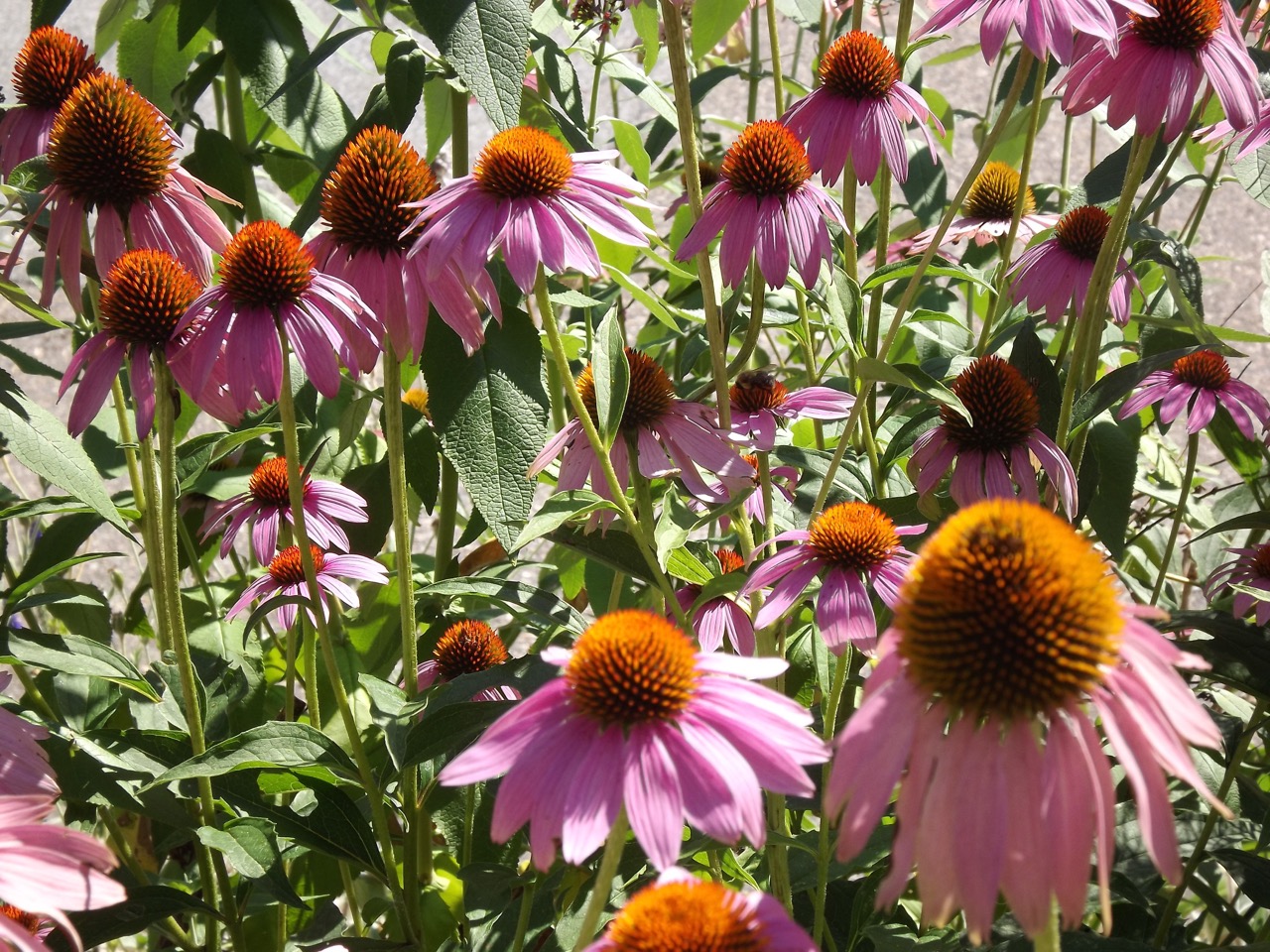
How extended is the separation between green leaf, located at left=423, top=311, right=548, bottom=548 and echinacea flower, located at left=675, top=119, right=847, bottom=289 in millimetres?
143

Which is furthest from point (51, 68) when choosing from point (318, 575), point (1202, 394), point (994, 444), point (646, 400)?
point (1202, 394)

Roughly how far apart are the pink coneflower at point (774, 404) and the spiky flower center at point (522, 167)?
0.30 meters

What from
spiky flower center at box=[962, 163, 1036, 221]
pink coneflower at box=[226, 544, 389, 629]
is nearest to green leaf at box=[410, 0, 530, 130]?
pink coneflower at box=[226, 544, 389, 629]

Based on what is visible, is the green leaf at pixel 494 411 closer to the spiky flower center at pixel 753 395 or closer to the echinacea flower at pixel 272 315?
the echinacea flower at pixel 272 315

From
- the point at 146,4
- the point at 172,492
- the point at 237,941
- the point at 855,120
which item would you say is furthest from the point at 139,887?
the point at 146,4

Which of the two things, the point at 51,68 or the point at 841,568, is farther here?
the point at 51,68

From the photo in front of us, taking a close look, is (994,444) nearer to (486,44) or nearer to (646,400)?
(646,400)

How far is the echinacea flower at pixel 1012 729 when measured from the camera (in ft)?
1.35

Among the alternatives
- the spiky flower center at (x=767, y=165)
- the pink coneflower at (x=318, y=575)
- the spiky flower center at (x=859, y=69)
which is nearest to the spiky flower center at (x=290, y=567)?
the pink coneflower at (x=318, y=575)

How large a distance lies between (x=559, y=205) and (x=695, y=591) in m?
0.40

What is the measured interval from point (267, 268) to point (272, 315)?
3cm

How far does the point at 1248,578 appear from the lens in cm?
108

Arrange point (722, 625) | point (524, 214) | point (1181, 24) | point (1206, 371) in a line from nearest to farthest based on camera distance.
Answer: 1. point (524, 214)
2. point (1181, 24)
3. point (722, 625)
4. point (1206, 371)

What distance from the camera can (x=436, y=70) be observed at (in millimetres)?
1007
